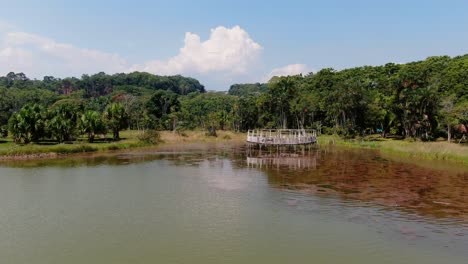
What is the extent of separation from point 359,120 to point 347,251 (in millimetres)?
57290

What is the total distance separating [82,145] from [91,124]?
821cm

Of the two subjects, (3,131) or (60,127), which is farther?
(3,131)

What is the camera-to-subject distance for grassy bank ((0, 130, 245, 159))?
41.6 meters

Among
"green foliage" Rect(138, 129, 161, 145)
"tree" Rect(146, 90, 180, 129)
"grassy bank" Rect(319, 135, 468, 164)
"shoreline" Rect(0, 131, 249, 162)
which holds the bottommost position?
"grassy bank" Rect(319, 135, 468, 164)

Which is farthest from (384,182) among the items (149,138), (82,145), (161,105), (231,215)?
(161,105)

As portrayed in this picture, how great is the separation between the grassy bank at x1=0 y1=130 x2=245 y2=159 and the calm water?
8.02 metres

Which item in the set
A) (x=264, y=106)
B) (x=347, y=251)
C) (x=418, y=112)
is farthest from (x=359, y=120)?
(x=347, y=251)

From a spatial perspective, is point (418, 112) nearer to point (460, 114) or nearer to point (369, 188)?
point (460, 114)

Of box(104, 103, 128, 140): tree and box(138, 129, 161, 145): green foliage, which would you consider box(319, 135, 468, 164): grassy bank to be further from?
box(104, 103, 128, 140): tree

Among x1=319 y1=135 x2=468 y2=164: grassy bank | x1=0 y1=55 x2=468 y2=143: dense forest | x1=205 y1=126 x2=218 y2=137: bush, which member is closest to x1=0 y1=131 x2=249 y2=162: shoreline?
x1=205 y1=126 x2=218 y2=137: bush

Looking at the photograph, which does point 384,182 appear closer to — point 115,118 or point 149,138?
point 149,138

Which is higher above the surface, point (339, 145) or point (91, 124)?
point (91, 124)

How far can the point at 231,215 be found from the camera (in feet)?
64.2

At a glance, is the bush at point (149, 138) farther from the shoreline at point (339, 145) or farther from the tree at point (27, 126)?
the tree at point (27, 126)
